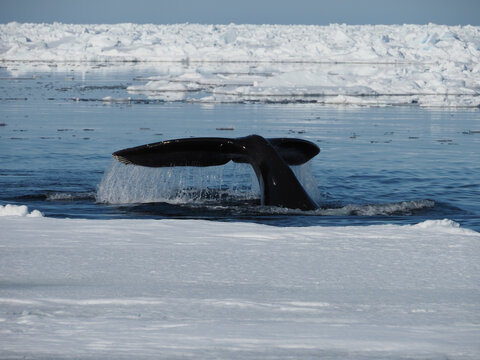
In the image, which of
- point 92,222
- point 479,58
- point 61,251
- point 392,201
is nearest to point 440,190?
point 392,201

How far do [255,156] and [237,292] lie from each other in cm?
509

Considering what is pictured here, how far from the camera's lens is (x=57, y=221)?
729 centimetres

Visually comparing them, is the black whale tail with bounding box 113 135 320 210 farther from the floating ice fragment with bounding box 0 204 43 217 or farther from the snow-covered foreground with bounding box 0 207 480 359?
the snow-covered foreground with bounding box 0 207 480 359

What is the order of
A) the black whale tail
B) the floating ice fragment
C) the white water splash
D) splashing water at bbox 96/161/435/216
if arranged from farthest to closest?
1. splashing water at bbox 96/161/435/216
2. the white water splash
3. the black whale tail
4. the floating ice fragment

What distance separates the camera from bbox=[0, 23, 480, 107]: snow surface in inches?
1479

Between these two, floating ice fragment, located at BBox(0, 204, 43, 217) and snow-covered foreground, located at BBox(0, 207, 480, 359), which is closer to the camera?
snow-covered foreground, located at BBox(0, 207, 480, 359)

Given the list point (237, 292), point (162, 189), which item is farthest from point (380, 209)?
point (237, 292)

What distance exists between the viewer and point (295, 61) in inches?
3162

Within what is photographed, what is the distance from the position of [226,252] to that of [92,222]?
6.28ft

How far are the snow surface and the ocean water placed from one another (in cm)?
531

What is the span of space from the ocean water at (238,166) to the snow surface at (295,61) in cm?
531

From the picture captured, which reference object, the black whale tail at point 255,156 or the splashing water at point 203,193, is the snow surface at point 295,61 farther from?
the black whale tail at point 255,156

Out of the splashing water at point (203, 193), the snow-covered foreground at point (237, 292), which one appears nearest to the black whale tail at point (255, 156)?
the splashing water at point (203, 193)

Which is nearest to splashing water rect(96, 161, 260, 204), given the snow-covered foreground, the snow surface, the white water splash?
the white water splash
